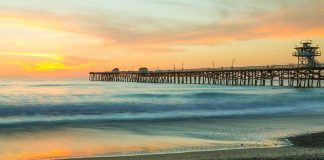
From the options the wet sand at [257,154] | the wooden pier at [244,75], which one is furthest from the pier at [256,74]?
the wet sand at [257,154]

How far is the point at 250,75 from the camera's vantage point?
6278 cm

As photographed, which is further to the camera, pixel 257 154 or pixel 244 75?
pixel 244 75

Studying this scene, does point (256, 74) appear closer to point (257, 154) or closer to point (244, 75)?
point (244, 75)

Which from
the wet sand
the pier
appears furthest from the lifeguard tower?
the wet sand

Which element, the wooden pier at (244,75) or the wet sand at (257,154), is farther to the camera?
the wooden pier at (244,75)

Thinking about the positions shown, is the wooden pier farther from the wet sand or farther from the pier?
the wet sand

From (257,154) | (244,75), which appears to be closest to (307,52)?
(244,75)

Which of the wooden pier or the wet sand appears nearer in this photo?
the wet sand

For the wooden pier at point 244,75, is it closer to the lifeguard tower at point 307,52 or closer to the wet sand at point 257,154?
the lifeguard tower at point 307,52

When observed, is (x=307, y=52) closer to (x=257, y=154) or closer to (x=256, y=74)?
(x=256, y=74)

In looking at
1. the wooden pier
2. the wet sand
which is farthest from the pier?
the wet sand

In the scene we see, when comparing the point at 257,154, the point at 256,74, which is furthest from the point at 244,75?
the point at 257,154

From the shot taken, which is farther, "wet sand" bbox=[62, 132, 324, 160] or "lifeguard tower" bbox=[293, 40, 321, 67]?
"lifeguard tower" bbox=[293, 40, 321, 67]

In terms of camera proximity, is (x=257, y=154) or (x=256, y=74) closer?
(x=257, y=154)
